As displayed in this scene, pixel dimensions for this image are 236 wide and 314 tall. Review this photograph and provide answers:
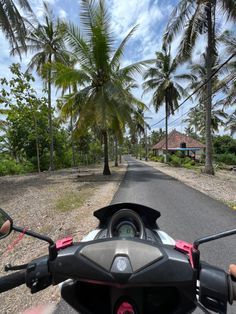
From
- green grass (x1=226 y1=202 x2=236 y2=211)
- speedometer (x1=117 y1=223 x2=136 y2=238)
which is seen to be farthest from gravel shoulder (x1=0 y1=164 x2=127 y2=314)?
green grass (x1=226 y1=202 x2=236 y2=211)

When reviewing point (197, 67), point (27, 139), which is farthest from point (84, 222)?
point (27, 139)

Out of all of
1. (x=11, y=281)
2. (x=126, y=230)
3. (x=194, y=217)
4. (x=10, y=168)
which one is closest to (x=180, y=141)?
(x=10, y=168)

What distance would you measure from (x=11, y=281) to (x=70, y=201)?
7124 millimetres

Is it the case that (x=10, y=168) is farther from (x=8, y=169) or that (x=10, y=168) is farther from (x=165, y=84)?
(x=165, y=84)

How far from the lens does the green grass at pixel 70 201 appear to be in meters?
7.41

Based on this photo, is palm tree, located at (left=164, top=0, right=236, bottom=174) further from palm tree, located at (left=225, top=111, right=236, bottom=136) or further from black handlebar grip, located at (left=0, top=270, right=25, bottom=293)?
palm tree, located at (left=225, top=111, right=236, bottom=136)

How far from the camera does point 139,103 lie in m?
14.5

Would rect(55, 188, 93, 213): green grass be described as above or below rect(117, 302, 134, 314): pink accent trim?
below

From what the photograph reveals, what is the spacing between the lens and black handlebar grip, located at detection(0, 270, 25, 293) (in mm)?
1341

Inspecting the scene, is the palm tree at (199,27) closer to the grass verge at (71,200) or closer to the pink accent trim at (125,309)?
the grass verge at (71,200)

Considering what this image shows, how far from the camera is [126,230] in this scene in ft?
6.39

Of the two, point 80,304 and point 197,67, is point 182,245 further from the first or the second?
point 197,67

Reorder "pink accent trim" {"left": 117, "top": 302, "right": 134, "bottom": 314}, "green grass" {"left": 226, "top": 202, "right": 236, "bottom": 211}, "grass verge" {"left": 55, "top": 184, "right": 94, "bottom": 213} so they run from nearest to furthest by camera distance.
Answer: "pink accent trim" {"left": 117, "top": 302, "right": 134, "bottom": 314} < "green grass" {"left": 226, "top": 202, "right": 236, "bottom": 211} < "grass verge" {"left": 55, "top": 184, "right": 94, "bottom": 213}

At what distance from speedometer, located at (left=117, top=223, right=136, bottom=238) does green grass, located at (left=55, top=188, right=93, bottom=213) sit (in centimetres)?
541
